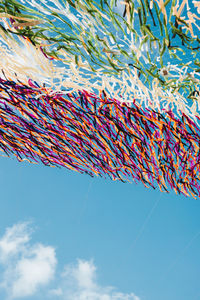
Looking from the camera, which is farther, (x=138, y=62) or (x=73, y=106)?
(x=73, y=106)

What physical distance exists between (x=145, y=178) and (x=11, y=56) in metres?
1.93

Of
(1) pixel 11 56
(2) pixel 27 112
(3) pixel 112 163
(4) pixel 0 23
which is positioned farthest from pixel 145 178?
(4) pixel 0 23

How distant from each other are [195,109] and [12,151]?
199 centimetres

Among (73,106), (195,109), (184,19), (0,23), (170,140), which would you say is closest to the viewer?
(184,19)

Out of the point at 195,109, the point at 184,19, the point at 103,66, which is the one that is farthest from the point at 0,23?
the point at 195,109

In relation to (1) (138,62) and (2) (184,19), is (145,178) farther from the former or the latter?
(2) (184,19)

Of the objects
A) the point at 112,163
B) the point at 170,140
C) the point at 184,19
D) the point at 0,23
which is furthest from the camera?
the point at 112,163

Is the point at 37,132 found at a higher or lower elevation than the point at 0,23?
higher

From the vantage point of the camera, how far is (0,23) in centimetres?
155

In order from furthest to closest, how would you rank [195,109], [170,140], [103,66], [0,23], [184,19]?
[170,140], [195,109], [103,66], [0,23], [184,19]

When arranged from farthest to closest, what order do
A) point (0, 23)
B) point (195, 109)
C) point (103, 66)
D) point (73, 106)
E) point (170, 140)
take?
point (170, 140) → point (73, 106) → point (195, 109) → point (103, 66) → point (0, 23)

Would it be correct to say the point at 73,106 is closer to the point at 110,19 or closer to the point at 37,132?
the point at 37,132

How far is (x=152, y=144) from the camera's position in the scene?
2.57 m

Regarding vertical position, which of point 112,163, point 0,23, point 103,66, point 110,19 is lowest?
point 0,23
